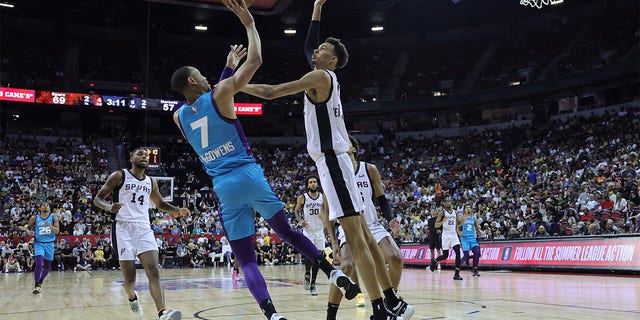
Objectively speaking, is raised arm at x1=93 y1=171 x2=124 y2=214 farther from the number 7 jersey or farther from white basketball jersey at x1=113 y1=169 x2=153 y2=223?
the number 7 jersey

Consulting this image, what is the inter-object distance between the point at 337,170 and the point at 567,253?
507 inches

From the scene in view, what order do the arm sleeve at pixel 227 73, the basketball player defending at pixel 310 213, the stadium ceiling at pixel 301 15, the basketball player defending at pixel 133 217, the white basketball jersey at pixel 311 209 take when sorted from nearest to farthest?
the arm sleeve at pixel 227 73 → the basketball player defending at pixel 133 217 → the basketball player defending at pixel 310 213 → the white basketball jersey at pixel 311 209 → the stadium ceiling at pixel 301 15

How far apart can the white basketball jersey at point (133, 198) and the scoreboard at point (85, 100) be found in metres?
29.5

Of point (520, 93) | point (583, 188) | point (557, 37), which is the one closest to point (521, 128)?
point (520, 93)

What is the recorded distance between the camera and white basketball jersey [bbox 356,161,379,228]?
22.0ft

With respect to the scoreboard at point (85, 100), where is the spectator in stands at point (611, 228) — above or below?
below

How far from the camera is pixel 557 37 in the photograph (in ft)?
124

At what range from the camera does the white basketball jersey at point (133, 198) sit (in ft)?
23.5

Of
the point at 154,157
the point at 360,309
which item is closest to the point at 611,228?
the point at 360,309

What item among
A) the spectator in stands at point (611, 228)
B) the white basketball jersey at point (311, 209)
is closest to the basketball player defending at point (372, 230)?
the white basketball jersey at point (311, 209)

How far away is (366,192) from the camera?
6875mm

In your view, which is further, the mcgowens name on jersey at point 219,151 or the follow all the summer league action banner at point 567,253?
the follow all the summer league action banner at point 567,253

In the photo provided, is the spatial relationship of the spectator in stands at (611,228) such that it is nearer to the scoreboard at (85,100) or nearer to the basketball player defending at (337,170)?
the basketball player defending at (337,170)

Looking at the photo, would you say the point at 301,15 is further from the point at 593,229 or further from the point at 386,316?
the point at 386,316
